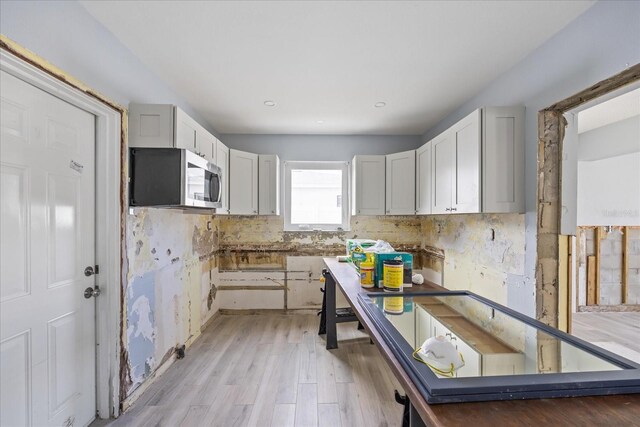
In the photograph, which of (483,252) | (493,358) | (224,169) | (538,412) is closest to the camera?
(538,412)

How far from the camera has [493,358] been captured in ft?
3.32

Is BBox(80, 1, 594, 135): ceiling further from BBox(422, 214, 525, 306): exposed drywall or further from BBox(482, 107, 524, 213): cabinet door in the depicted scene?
BBox(422, 214, 525, 306): exposed drywall

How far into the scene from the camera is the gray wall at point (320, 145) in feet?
13.2

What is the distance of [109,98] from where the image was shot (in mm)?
1848

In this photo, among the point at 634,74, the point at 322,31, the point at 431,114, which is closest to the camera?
the point at 634,74

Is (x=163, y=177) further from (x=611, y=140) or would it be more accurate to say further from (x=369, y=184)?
(x=611, y=140)

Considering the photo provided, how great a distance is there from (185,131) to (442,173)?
2284 mm

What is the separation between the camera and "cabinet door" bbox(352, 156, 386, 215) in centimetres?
378

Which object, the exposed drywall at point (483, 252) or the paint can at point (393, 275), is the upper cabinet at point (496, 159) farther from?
the paint can at point (393, 275)

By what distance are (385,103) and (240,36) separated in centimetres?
158

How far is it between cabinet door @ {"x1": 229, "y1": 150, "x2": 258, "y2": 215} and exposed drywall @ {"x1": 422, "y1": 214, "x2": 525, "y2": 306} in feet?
7.65

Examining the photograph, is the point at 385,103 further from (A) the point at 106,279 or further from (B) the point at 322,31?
(A) the point at 106,279

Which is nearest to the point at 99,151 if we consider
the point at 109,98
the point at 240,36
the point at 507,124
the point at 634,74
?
the point at 109,98

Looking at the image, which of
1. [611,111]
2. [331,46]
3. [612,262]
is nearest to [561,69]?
[331,46]
